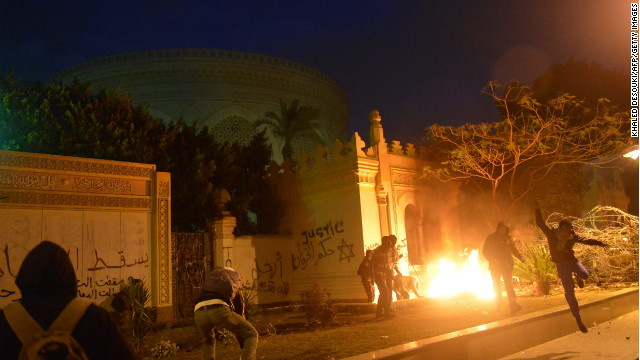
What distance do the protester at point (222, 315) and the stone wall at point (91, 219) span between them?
603cm

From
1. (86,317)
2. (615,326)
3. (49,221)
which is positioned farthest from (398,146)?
(86,317)

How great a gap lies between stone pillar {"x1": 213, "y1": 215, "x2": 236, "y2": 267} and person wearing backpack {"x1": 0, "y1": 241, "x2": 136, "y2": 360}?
10.9 m

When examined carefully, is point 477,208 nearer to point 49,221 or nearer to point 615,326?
point 615,326

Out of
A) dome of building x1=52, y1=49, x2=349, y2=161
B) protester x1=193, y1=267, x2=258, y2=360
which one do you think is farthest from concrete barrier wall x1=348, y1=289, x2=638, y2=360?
dome of building x1=52, y1=49, x2=349, y2=161

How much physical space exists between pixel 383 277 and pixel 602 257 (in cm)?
604

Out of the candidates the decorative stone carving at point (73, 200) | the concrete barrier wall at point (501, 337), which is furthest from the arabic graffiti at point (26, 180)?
the concrete barrier wall at point (501, 337)

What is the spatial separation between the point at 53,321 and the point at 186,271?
10.4m

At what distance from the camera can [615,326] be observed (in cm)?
763

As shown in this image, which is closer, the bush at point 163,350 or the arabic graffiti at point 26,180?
the bush at point 163,350

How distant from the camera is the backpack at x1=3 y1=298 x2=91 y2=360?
2.14 m

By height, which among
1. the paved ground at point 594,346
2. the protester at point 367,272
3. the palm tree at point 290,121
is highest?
the palm tree at point 290,121

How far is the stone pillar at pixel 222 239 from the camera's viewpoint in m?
13.1

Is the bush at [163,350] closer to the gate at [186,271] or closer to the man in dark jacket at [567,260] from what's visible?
the gate at [186,271]

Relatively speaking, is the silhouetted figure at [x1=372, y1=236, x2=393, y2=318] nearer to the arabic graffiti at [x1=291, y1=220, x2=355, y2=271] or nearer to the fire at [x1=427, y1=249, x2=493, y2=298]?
the arabic graffiti at [x1=291, y1=220, x2=355, y2=271]
